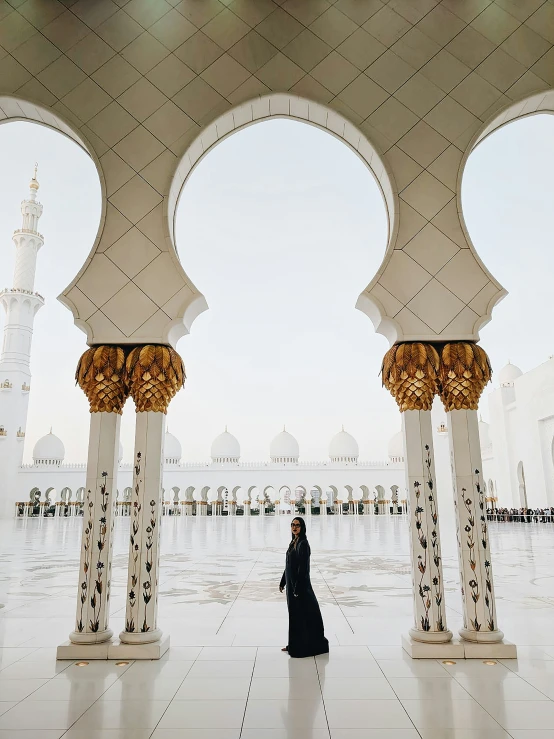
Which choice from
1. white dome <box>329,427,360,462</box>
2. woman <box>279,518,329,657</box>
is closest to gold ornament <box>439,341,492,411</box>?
woman <box>279,518,329,657</box>

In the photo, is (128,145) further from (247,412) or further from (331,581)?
(247,412)

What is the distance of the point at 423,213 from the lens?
3.37 meters

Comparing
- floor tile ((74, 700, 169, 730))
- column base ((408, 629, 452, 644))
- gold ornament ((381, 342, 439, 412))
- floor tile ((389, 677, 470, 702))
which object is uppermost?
gold ornament ((381, 342, 439, 412))

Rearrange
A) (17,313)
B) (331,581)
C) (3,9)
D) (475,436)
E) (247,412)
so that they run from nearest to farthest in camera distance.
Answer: (475,436) < (3,9) < (331,581) < (17,313) < (247,412)

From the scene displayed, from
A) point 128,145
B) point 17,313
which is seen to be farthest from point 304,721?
point 17,313

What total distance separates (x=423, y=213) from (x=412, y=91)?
86 centimetres

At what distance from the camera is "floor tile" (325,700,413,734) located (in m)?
2.04

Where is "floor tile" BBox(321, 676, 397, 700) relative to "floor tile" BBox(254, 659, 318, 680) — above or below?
above

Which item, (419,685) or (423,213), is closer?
(419,685)

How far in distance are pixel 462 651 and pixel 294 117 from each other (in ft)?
11.6

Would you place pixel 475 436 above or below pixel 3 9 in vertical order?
below

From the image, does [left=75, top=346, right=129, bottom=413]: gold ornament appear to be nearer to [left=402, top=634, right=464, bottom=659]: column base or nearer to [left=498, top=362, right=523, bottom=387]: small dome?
[left=402, top=634, right=464, bottom=659]: column base

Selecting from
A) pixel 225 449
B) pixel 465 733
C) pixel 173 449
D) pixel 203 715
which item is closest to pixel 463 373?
pixel 465 733

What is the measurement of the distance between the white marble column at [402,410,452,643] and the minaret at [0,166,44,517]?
2130 cm
